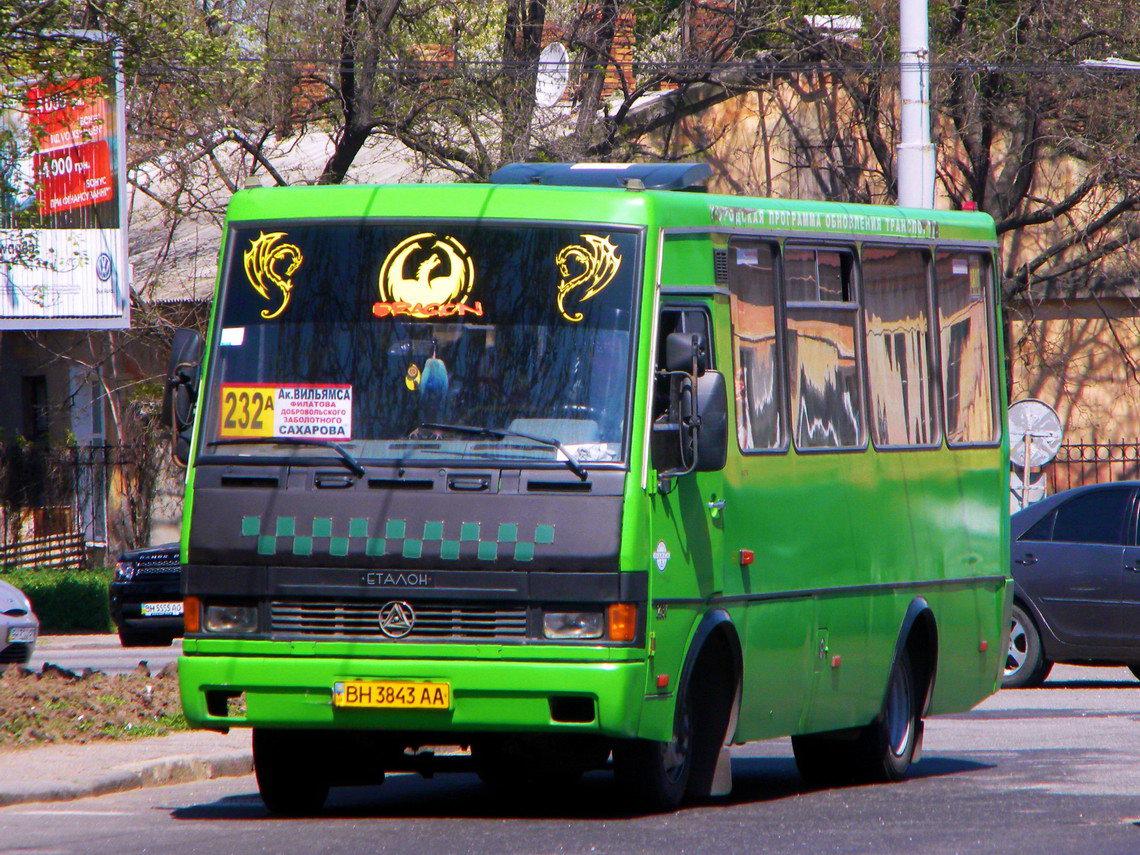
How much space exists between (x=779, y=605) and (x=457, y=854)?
2467mm

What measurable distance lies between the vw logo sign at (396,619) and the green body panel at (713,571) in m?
0.06

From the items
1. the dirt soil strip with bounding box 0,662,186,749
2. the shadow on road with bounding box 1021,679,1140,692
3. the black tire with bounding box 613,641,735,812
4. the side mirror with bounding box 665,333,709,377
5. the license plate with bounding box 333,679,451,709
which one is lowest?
the shadow on road with bounding box 1021,679,1140,692

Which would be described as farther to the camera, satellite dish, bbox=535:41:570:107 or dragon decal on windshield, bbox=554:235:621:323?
satellite dish, bbox=535:41:570:107

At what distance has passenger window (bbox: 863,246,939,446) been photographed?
1038 centimetres

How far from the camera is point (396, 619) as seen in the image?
8289mm

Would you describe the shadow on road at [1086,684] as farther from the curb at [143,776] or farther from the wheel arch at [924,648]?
the curb at [143,776]

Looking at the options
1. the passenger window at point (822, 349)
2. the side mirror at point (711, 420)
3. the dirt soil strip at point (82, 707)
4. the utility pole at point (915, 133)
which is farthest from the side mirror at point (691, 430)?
the utility pole at point (915, 133)

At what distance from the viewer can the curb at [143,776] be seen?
9.66 meters

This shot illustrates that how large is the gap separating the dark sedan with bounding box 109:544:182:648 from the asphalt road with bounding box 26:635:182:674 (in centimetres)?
32

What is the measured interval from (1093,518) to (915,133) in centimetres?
378

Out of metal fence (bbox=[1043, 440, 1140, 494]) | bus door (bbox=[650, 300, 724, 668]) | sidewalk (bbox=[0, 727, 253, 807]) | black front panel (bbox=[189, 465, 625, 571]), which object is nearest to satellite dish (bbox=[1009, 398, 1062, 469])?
metal fence (bbox=[1043, 440, 1140, 494])

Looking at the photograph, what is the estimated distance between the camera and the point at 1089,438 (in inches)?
1203

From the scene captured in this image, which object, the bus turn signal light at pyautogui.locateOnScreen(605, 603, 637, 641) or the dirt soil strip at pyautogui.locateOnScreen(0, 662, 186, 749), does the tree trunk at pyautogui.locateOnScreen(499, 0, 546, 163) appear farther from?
the bus turn signal light at pyautogui.locateOnScreen(605, 603, 637, 641)

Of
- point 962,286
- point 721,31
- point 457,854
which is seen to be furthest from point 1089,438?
point 457,854
